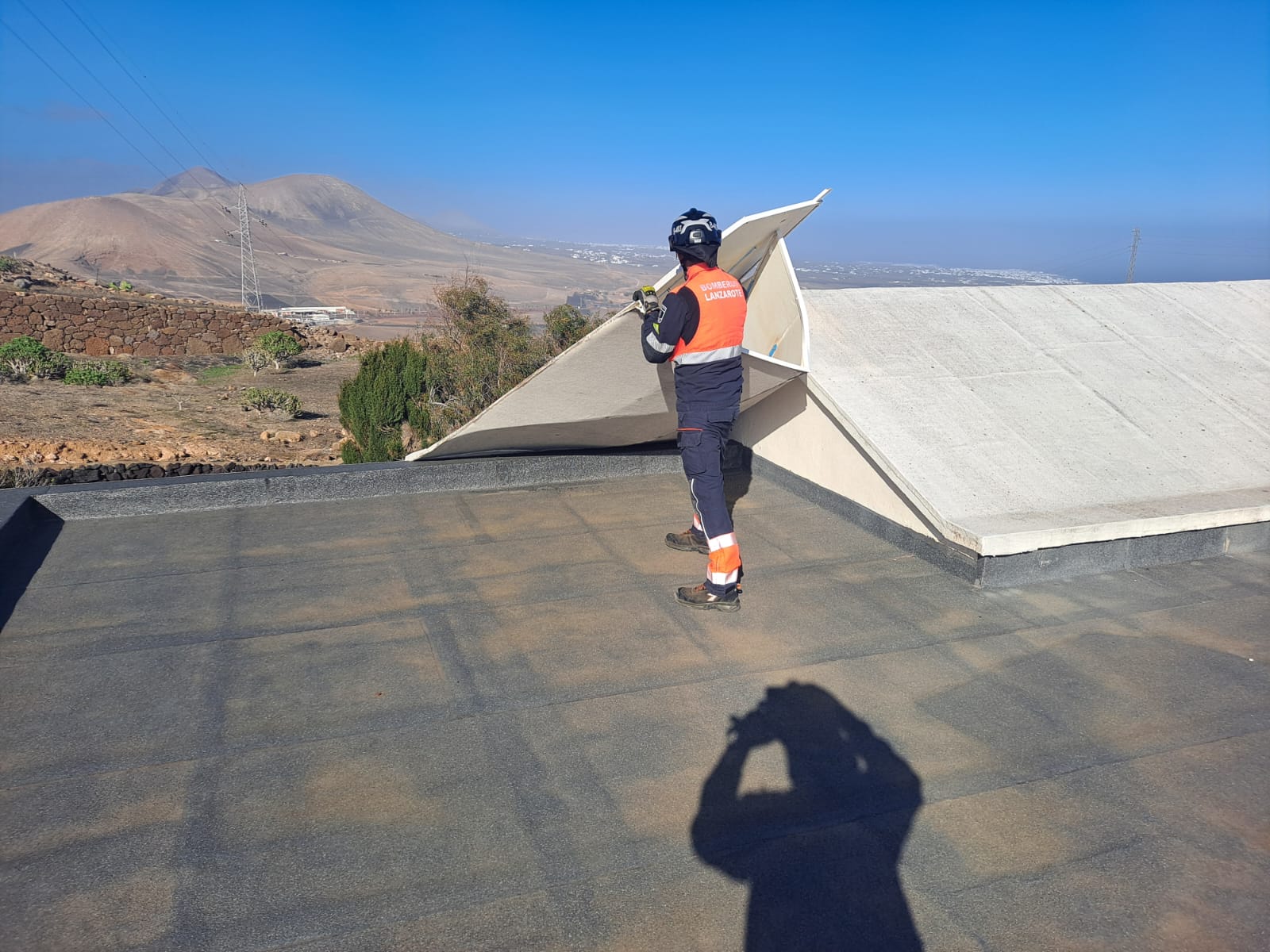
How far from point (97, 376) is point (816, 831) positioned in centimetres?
1946

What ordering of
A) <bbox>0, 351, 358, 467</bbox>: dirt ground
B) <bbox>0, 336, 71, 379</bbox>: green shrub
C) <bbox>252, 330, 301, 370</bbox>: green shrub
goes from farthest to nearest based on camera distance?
<bbox>252, 330, 301, 370</bbox>: green shrub
<bbox>0, 336, 71, 379</bbox>: green shrub
<bbox>0, 351, 358, 467</bbox>: dirt ground

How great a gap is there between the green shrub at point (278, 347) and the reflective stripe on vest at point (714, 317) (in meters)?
20.7

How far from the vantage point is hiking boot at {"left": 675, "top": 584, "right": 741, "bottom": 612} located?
4.42 metres

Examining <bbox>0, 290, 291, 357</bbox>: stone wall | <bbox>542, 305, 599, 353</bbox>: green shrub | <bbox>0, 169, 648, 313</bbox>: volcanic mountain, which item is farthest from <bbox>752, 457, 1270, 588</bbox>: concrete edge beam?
<bbox>0, 169, 648, 313</bbox>: volcanic mountain

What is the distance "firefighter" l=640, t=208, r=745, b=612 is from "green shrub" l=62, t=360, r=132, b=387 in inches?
686

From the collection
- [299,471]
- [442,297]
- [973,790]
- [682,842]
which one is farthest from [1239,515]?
[442,297]

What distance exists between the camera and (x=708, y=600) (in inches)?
174

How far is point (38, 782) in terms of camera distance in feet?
9.67

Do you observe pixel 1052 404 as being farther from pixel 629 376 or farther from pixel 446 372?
pixel 446 372

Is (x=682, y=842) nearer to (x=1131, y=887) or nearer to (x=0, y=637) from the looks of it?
(x=1131, y=887)

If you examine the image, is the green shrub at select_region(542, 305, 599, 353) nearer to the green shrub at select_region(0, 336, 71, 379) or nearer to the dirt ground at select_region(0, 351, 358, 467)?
the dirt ground at select_region(0, 351, 358, 467)

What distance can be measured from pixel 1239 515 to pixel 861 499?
2079 mm

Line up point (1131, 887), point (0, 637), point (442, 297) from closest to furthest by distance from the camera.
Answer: point (1131, 887) → point (0, 637) → point (442, 297)

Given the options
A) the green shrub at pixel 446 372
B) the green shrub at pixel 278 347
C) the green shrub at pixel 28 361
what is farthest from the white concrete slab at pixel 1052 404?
the green shrub at pixel 278 347
